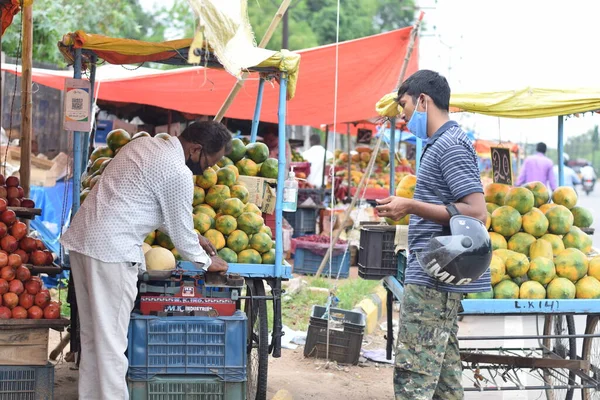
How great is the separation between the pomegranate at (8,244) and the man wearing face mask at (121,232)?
0.75 meters

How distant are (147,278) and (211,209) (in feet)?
3.43

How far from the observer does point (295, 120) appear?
13031 mm

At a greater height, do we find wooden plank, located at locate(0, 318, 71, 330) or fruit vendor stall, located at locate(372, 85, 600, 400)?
fruit vendor stall, located at locate(372, 85, 600, 400)

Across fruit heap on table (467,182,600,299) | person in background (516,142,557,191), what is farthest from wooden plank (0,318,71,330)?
person in background (516,142,557,191)

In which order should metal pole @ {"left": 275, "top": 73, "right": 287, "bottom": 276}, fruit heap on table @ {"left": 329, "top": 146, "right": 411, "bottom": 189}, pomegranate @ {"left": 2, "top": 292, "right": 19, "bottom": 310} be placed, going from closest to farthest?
pomegranate @ {"left": 2, "top": 292, "right": 19, "bottom": 310} < metal pole @ {"left": 275, "top": 73, "right": 287, "bottom": 276} < fruit heap on table @ {"left": 329, "top": 146, "right": 411, "bottom": 189}

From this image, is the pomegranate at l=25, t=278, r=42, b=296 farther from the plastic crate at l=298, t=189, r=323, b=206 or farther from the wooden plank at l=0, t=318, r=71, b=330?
the plastic crate at l=298, t=189, r=323, b=206

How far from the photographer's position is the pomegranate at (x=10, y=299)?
438 cm

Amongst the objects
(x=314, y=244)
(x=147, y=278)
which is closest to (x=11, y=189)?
(x=147, y=278)

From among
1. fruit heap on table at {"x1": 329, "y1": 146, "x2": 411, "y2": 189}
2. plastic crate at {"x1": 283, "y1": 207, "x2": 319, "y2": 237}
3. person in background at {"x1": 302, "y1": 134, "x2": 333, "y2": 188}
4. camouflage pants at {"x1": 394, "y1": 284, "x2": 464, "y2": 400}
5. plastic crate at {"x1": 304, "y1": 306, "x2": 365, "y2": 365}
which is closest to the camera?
camouflage pants at {"x1": 394, "y1": 284, "x2": 464, "y2": 400}

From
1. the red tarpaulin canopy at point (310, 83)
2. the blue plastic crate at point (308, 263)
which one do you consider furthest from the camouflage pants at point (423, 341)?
the blue plastic crate at point (308, 263)

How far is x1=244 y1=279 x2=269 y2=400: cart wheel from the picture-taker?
5105 mm

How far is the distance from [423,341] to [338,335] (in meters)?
3.04

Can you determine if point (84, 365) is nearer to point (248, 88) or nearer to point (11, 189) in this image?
point (11, 189)

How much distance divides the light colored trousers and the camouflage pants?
1.52 metres
